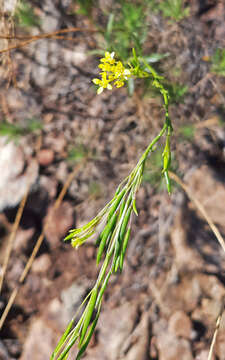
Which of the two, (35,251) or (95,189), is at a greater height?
(95,189)

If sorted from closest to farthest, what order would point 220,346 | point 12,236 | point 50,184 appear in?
1. point 220,346
2. point 12,236
3. point 50,184

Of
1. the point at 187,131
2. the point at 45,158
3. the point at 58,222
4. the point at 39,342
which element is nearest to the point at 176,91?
the point at 187,131

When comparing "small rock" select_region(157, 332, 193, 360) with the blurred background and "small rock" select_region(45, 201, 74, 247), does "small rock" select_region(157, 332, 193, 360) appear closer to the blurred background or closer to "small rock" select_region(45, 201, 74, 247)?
the blurred background

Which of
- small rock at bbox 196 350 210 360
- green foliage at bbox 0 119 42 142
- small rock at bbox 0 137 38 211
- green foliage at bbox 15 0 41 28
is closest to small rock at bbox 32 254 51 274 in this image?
small rock at bbox 0 137 38 211

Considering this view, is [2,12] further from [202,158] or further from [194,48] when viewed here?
[202,158]

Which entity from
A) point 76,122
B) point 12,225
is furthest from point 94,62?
point 12,225

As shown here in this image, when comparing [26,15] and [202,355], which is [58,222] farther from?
[26,15]
